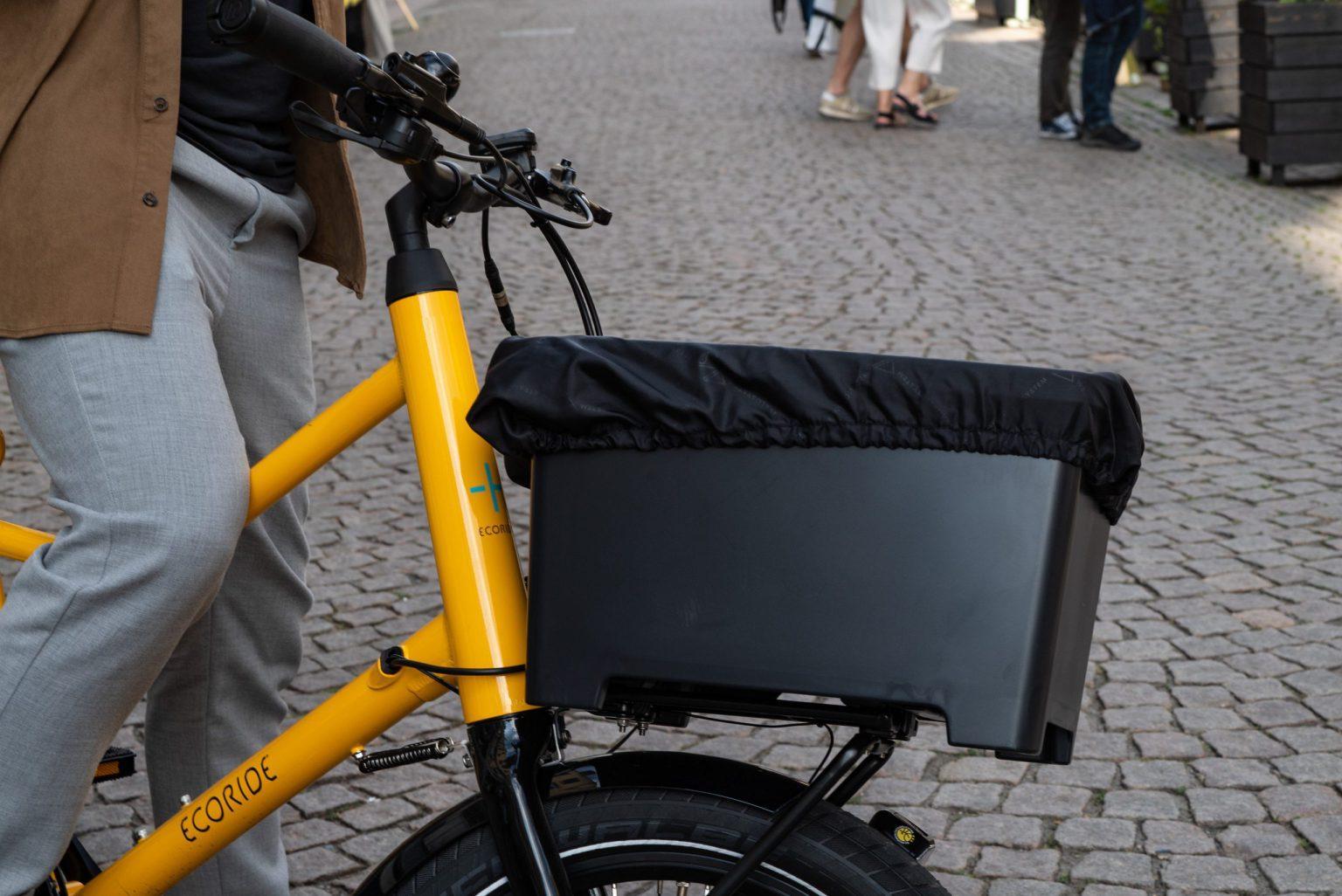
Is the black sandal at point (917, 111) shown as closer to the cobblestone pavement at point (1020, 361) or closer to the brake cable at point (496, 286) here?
the cobblestone pavement at point (1020, 361)

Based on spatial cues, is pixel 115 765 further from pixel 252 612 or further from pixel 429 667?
pixel 429 667

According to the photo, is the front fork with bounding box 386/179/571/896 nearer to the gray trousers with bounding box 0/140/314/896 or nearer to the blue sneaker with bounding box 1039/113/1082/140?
the gray trousers with bounding box 0/140/314/896

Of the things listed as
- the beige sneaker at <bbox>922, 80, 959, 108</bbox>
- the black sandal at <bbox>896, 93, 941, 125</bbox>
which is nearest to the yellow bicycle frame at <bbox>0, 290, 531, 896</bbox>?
the black sandal at <bbox>896, 93, 941, 125</bbox>

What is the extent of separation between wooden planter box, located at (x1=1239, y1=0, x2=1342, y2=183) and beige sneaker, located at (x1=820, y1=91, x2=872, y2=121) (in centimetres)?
300

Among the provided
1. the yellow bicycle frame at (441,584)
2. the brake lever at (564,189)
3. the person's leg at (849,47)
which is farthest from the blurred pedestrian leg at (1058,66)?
the yellow bicycle frame at (441,584)

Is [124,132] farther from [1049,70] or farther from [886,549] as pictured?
[1049,70]

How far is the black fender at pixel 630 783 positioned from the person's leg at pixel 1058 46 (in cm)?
903

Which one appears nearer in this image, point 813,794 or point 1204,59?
point 813,794

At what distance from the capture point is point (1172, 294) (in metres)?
6.79

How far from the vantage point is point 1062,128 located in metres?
10.4

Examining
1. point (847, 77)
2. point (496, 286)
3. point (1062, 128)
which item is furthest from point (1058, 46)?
point (496, 286)

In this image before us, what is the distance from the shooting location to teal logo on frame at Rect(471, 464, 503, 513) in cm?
158

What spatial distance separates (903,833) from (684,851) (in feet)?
0.68

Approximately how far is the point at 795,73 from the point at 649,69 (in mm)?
1337
